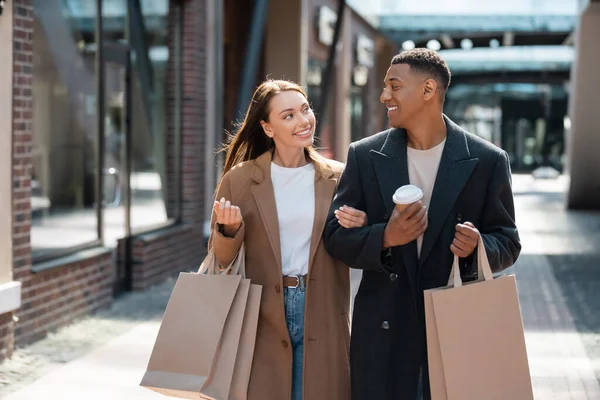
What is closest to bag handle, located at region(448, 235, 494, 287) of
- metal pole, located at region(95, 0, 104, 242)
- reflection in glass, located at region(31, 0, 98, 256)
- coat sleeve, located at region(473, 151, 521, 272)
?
coat sleeve, located at region(473, 151, 521, 272)

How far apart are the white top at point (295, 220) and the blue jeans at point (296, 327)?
0.26 ft

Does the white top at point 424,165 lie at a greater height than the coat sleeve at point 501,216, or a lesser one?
greater

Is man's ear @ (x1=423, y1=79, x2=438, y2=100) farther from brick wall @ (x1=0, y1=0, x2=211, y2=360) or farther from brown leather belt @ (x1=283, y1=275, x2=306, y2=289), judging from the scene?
brick wall @ (x1=0, y1=0, x2=211, y2=360)

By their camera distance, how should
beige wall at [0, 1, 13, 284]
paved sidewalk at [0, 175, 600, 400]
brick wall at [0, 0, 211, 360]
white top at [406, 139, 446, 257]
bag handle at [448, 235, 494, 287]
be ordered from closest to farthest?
bag handle at [448, 235, 494, 287]
white top at [406, 139, 446, 257]
paved sidewalk at [0, 175, 600, 400]
beige wall at [0, 1, 13, 284]
brick wall at [0, 0, 211, 360]

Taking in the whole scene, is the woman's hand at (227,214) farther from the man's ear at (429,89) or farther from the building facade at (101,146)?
the building facade at (101,146)

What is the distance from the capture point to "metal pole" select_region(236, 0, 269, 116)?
41.0 ft

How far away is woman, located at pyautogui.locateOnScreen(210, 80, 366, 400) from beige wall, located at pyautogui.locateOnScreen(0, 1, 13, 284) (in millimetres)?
3447

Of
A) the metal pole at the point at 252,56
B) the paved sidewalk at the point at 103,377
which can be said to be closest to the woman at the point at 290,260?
the paved sidewalk at the point at 103,377

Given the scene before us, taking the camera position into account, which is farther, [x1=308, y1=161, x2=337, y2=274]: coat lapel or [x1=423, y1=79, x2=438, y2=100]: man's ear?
[x1=308, y1=161, x2=337, y2=274]: coat lapel

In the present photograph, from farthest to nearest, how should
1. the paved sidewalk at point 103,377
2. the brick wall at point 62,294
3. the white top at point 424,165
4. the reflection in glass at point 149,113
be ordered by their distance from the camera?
the reflection in glass at point 149,113 < the brick wall at point 62,294 < the paved sidewalk at point 103,377 < the white top at point 424,165

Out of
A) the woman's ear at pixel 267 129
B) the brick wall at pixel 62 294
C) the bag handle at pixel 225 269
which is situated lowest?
the brick wall at pixel 62 294

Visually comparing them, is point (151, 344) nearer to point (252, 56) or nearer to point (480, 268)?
point (480, 268)

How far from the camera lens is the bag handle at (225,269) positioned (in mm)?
3898

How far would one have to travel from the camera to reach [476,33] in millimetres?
30531
